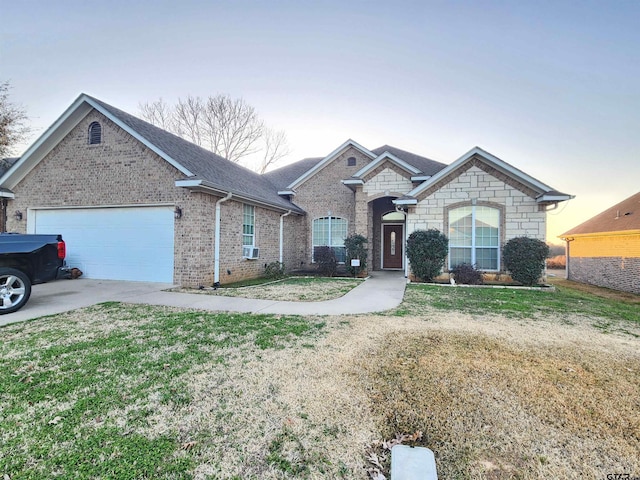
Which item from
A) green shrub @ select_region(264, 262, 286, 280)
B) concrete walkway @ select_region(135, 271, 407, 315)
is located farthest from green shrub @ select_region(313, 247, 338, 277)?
concrete walkway @ select_region(135, 271, 407, 315)

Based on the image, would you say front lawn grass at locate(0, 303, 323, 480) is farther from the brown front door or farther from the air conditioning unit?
the brown front door

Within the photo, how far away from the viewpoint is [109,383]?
10.2ft

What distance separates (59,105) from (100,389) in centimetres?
1779

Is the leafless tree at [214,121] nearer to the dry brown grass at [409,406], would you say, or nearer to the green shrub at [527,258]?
the green shrub at [527,258]

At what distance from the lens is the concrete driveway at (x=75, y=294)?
20.0ft

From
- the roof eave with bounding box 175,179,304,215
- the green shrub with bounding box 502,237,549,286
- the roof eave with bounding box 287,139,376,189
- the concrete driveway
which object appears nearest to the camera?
the concrete driveway

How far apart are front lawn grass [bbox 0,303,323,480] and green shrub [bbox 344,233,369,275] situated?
7.60 m

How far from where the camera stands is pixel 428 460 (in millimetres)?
2041

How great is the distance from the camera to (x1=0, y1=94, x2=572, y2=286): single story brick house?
9.66m

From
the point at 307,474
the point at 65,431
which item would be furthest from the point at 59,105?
the point at 307,474

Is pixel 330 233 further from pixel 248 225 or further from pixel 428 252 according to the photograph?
pixel 428 252

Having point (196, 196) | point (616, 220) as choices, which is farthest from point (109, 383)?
point (616, 220)

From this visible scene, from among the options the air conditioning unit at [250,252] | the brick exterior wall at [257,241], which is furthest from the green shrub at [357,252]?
the air conditioning unit at [250,252]

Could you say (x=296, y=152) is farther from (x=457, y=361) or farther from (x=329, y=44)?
(x=457, y=361)
